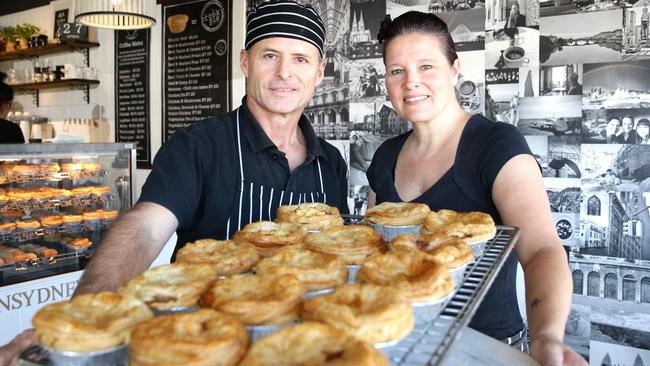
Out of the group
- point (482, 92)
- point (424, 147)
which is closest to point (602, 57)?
point (482, 92)

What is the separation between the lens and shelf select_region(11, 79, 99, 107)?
784 centimetres

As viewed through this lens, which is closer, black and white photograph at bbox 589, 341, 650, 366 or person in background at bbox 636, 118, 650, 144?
person in background at bbox 636, 118, 650, 144

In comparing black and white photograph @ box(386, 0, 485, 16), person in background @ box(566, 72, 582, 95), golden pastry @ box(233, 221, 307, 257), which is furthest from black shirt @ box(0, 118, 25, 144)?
person in background @ box(566, 72, 582, 95)

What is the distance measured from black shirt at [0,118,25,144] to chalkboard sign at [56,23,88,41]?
2.11 meters

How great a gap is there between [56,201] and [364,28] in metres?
3.44

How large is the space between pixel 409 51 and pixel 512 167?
0.72 metres

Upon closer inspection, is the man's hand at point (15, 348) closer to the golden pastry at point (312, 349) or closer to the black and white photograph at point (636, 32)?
the golden pastry at point (312, 349)

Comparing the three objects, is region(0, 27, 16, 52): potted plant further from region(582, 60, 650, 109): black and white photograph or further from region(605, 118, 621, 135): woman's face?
region(605, 118, 621, 135): woman's face

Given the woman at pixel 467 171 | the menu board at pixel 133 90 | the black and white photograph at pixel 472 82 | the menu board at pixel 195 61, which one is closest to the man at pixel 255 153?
the woman at pixel 467 171

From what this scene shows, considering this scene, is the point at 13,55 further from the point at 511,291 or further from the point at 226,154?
the point at 511,291

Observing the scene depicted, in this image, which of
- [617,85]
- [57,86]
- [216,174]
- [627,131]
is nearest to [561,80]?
[617,85]

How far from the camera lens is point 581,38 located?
4.02 metres

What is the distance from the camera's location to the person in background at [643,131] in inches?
150

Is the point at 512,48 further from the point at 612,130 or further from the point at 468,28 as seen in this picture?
the point at 612,130
